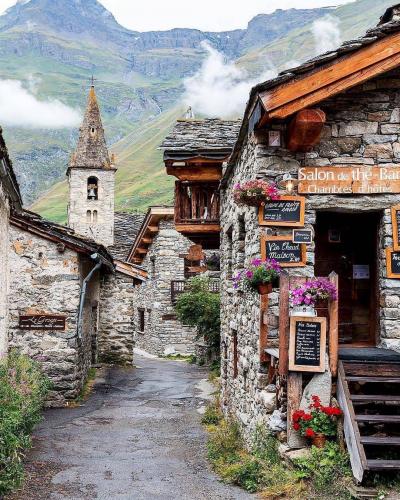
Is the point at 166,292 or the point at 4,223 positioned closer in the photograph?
the point at 4,223

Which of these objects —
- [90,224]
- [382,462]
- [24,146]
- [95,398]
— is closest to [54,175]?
[24,146]

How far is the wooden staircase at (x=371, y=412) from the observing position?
6.62 m

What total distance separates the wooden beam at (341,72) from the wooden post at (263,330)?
Answer: 2232 mm

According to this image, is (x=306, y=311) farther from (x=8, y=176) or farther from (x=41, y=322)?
(x=41, y=322)

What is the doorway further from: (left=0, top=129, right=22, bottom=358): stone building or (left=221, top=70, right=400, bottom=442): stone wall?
(left=0, top=129, right=22, bottom=358): stone building

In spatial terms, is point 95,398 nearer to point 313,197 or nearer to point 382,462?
point 313,197

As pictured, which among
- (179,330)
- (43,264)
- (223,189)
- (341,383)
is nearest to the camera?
(341,383)

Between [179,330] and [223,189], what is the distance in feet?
50.0

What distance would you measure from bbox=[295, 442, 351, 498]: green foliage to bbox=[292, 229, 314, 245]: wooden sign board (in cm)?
256

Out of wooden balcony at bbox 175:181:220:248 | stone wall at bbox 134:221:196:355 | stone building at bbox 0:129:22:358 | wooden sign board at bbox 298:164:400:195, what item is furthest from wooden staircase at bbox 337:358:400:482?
stone wall at bbox 134:221:196:355

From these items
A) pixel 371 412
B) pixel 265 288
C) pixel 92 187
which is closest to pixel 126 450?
pixel 265 288

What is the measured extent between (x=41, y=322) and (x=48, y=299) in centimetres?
50

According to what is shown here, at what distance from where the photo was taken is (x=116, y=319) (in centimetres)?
2189

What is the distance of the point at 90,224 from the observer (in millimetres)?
47719
